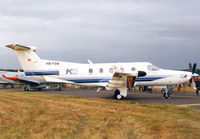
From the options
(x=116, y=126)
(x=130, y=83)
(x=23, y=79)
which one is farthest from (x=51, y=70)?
(x=23, y=79)

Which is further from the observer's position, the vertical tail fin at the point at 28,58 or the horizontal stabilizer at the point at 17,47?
the vertical tail fin at the point at 28,58

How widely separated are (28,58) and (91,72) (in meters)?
5.45

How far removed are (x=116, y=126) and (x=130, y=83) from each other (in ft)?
29.1

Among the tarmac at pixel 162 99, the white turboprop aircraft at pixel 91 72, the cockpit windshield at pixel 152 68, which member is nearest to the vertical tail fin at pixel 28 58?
the white turboprop aircraft at pixel 91 72

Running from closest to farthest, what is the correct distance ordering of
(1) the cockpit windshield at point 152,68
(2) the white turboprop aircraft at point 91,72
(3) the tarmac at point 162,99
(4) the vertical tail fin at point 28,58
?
1. (3) the tarmac at point 162,99
2. (2) the white turboprop aircraft at point 91,72
3. (1) the cockpit windshield at point 152,68
4. (4) the vertical tail fin at point 28,58

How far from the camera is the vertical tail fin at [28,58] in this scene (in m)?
17.0

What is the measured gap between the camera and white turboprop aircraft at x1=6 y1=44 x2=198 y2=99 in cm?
1627

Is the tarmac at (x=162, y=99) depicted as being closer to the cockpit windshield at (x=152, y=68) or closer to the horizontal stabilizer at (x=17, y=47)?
the cockpit windshield at (x=152, y=68)

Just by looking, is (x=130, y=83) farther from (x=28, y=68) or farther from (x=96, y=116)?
(x=28, y=68)

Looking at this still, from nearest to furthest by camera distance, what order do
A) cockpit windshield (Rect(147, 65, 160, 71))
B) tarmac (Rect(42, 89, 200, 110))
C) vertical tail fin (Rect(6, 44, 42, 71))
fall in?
tarmac (Rect(42, 89, 200, 110)), cockpit windshield (Rect(147, 65, 160, 71)), vertical tail fin (Rect(6, 44, 42, 71))

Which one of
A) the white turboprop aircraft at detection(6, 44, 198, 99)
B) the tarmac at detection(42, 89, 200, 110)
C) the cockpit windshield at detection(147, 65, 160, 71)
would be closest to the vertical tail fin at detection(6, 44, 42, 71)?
the white turboprop aircraft at detection(6, 44, 198, 99)

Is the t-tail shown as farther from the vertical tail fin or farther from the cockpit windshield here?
the cockpit windshield

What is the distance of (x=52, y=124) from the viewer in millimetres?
7062

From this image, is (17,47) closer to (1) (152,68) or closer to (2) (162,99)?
(1) (152,68)
